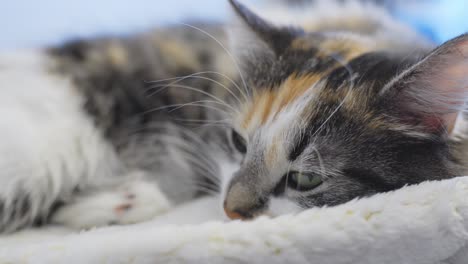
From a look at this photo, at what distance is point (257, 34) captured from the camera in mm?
856

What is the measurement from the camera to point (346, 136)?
2.30 ft

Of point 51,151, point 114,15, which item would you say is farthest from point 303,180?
point 114,15

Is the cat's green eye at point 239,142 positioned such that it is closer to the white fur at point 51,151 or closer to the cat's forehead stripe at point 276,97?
the cat's forehead stripe at point 276,97

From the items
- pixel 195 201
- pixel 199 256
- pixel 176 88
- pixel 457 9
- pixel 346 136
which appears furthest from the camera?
pixel 176 88

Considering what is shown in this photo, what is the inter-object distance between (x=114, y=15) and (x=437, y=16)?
97 centimetres

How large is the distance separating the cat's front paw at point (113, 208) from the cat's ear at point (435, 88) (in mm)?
522

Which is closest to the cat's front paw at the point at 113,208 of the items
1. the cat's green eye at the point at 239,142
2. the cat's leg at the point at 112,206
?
the cat's leg at the point at 112,206

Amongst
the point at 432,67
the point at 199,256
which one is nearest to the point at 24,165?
the point at 199,256

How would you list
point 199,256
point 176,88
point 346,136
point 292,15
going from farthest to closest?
point 292,15
point 176,88
point 346,136
point 199,256

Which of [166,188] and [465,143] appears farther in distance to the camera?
[166,188]

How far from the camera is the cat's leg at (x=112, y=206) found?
90cm

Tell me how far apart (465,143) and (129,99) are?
28.9 inches

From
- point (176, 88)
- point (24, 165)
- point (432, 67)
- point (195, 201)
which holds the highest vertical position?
point (432, 67)

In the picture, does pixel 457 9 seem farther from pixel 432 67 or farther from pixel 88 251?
pixel 88 251
